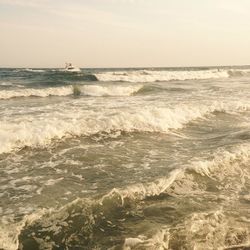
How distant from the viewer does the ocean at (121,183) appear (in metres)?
4.85

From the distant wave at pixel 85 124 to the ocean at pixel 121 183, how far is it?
0.03 m

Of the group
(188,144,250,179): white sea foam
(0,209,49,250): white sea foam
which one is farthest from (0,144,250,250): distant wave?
(188,144,250,179): white sea foam

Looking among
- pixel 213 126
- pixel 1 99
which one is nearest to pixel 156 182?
pixel 213 126

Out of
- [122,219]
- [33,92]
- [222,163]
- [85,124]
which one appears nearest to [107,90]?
[33,92]

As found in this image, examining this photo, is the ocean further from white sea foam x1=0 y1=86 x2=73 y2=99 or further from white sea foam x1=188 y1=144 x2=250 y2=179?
white sea foam x1=0 y1=86 x2=73 y2=99

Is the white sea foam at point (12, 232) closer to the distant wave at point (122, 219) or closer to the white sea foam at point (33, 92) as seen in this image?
the distant wave at point (122, 219)

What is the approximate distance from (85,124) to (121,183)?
4503mm

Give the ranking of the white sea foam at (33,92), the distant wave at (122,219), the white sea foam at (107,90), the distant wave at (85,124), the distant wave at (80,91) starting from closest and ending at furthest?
the distant wave at (122,219) < the distant wave at (85,124) < the white sea foam at (33,92) < the distant wave at (80,91) < the white sea foam at (107,90)

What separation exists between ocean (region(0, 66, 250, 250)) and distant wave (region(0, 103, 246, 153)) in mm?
31

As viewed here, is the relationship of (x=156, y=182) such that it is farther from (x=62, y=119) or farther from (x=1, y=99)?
(x=1, y=99)

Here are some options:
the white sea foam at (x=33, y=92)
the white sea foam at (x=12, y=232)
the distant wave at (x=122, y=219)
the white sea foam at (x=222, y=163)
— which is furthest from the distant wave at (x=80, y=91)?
the white sea foam at (x=12, y=232)

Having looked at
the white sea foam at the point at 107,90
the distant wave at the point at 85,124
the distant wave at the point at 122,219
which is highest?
the distant wave at the point at 85,124

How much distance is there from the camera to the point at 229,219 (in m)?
5.37

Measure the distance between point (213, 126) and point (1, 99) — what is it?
11.6 metres
